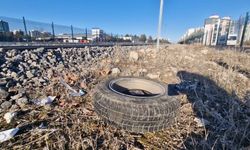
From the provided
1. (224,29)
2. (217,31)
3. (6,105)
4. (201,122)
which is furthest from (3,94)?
(224,29)

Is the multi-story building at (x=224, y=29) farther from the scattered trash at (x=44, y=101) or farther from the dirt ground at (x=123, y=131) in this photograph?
the scattered trash at (x=44, y=101)

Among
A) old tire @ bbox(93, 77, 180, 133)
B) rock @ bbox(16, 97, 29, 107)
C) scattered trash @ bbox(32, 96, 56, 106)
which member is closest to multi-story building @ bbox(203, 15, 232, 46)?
old tire @ bbox(93, 77, 180, 133)

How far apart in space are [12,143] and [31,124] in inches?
16.9

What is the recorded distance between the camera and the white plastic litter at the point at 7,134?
2.17m

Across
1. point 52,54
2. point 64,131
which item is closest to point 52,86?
point 64,131

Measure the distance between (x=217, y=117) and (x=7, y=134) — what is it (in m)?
3.26

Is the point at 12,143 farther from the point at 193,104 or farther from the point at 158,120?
the point at 193,104

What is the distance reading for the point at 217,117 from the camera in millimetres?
3105

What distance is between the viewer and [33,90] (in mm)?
3734

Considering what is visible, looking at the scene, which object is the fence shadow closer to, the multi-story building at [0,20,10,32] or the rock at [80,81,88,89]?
the rock at [80,81,88,89]

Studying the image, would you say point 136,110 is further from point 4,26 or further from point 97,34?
point 97,34

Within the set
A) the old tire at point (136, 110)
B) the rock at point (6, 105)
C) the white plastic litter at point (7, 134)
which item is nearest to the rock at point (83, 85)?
the old tire at point (136, 110)

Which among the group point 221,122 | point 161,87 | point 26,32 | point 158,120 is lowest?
point 221,122

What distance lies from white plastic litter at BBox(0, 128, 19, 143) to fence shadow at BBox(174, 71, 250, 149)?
2259mm
